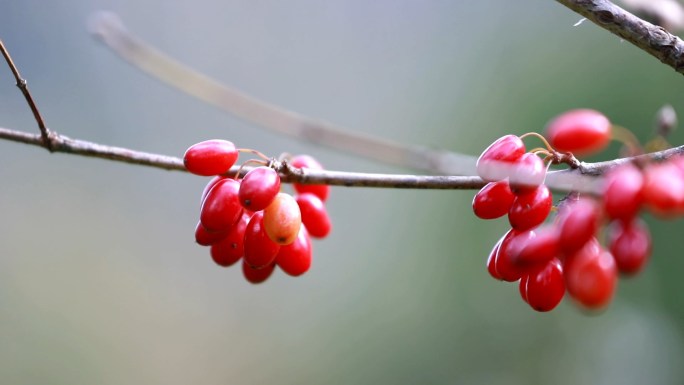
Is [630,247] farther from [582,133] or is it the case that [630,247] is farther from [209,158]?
[209,158]

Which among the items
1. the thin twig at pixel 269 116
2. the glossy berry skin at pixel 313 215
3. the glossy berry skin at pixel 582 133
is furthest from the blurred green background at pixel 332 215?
the glossy berry skin at pixel 582 133

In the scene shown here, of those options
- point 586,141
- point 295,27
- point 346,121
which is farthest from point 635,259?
point 295,27

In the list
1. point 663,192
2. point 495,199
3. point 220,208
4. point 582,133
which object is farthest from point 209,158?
point 663,192

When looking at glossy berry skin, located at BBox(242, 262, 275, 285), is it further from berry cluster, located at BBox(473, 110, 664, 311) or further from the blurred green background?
the blurred green background

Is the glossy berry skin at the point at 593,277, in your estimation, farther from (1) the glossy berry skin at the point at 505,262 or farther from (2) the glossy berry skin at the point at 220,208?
(2) the glossy berry skin at the point at 220,208

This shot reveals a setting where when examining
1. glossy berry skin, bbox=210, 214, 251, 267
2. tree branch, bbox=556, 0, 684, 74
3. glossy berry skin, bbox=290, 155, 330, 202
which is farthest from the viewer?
glossy berry skin, bbox=290, 155, 330, 202

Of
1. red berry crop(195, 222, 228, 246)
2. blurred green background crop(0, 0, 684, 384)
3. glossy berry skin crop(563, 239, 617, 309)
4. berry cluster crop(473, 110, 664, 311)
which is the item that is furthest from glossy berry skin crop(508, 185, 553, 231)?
blurred green background crop(0, 0, 684, 384)
